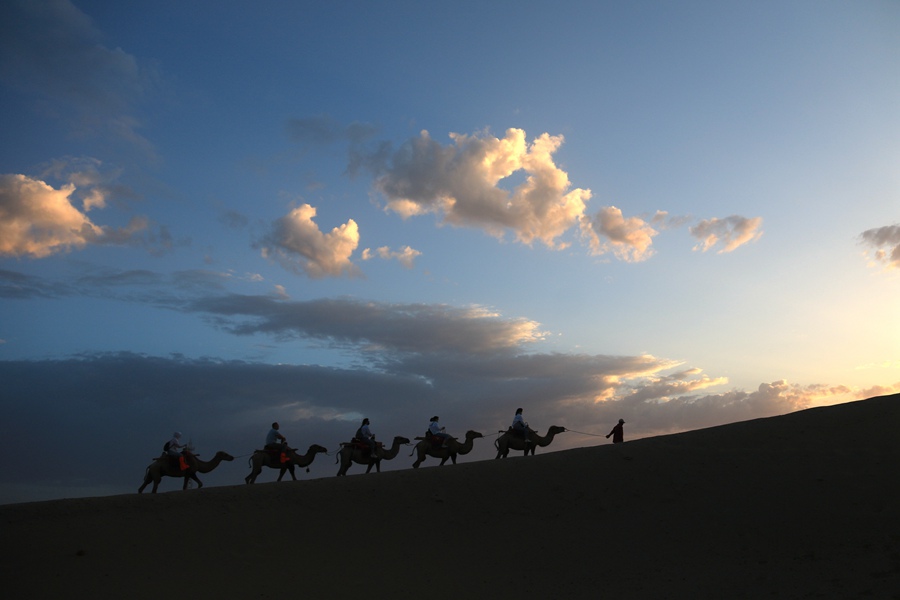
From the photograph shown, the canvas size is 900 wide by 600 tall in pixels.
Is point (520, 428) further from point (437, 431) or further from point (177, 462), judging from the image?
point (177, 462)

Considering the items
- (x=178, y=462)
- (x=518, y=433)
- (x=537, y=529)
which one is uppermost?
(x=518, y=433)

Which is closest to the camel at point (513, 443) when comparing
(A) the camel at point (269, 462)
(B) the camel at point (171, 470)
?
(A) the camel at point (269, 462)

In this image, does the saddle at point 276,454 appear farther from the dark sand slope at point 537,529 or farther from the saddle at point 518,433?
the saddle at point 518,433

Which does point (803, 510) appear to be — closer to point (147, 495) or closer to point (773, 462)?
point (773, 462)

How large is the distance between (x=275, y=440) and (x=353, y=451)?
3029 millimetres

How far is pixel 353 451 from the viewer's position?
82.6 ft

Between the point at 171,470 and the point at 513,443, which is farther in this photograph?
the point at 513,443

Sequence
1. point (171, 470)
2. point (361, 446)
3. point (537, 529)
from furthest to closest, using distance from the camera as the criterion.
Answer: point (361, 446), point (171, 470), point (537, 529)

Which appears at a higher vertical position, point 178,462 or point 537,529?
point 178,462

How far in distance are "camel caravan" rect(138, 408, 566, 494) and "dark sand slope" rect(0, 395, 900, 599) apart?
1840 millimetres

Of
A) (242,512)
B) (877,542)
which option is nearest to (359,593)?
(242,512)

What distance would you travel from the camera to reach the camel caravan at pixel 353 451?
2253 cm

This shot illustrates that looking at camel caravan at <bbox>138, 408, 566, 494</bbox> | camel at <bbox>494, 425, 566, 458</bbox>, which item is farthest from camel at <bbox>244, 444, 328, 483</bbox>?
camel at <bbox>494, 425, 566, 458</bbox>

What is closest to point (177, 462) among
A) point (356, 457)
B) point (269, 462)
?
point (269, 462)
